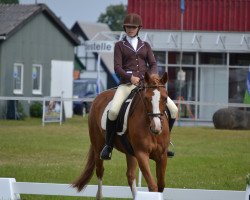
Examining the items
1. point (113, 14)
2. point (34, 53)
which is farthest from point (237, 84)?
point (113, 14)

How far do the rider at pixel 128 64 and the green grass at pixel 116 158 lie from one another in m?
1.89

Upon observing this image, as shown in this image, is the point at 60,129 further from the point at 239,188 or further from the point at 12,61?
the point at 239,188

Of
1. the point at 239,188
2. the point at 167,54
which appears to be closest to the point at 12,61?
the point at 167,54

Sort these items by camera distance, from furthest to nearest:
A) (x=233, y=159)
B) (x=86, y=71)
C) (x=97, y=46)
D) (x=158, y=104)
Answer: (x=86, y=71)
(x=97, y=46)
(x=233, y=159)
(x=158, y=104)

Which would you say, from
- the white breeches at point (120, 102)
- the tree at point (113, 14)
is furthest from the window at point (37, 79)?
the tree at point (113, 14)

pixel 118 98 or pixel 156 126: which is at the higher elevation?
pixel 118 98

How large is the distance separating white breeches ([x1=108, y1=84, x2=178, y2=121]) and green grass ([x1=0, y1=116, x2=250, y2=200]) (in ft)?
7.02

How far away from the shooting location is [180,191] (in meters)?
11.7

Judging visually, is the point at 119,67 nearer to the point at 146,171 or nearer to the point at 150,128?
the point at 150,128

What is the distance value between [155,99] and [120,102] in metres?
1.19

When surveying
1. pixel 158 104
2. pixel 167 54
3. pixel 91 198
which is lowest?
pixel 91 198

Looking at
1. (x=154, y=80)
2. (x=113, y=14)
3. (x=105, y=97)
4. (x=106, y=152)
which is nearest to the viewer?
(x=154, y=80)

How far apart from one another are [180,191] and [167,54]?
27.6 meters

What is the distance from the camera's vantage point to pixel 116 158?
20625 mm
